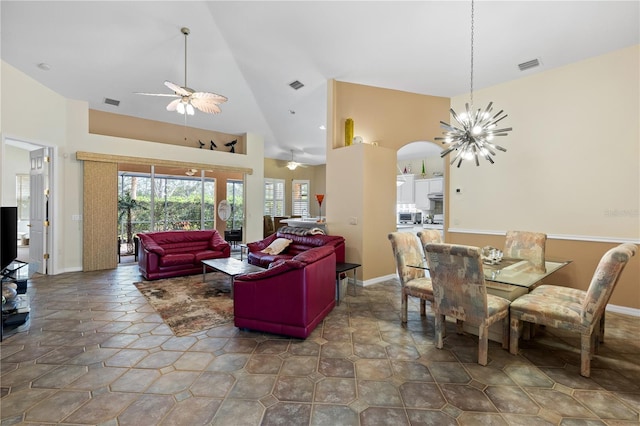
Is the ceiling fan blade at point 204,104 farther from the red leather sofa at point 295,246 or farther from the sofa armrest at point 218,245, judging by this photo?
the sofa armrest at point 218,245

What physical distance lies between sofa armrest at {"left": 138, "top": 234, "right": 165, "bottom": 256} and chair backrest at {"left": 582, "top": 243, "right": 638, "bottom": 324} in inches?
227

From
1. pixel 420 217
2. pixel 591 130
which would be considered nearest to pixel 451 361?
pixel 591 130

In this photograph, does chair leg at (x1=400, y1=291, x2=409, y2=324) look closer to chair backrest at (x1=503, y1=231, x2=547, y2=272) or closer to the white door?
chair backrest at (x1=503, y1=231, x2=547, y2=272)

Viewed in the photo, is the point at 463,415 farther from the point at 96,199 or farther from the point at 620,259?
the point at 96,199

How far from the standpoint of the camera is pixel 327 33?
4023mm

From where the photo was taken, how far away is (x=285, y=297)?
2859 millimetres

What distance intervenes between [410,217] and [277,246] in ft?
14.8

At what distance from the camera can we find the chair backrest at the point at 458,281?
2.37m

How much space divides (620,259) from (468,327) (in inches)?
55.1

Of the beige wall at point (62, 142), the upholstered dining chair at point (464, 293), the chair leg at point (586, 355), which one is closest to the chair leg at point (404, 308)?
the upholstered dining chair at point (464, 293)

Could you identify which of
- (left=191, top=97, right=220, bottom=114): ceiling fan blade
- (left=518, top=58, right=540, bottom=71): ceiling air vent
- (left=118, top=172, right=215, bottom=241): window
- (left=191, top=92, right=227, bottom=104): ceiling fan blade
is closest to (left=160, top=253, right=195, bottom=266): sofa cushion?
(left=118, top=172, right=215, bottom=241): window

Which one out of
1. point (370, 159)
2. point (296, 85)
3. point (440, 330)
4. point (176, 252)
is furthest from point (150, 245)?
point (440, 330)

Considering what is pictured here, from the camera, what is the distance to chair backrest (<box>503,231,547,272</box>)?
3547mm

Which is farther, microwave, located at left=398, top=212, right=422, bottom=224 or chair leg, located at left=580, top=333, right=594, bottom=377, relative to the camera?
microwave, located at left=398, top=212, right=422, bottom=224
